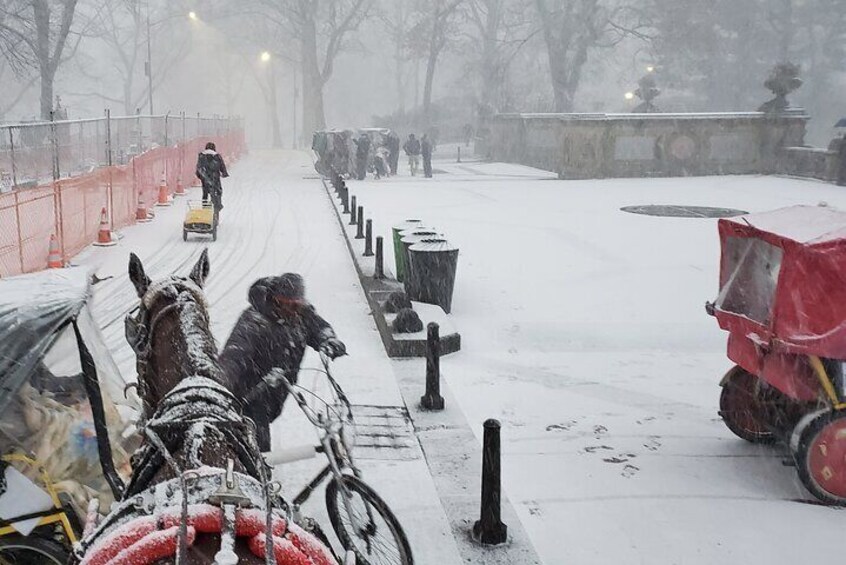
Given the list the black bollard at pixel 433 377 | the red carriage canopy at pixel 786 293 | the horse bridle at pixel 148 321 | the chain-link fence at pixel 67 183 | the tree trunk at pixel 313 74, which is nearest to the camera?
the horse bridle at pixel 148 321

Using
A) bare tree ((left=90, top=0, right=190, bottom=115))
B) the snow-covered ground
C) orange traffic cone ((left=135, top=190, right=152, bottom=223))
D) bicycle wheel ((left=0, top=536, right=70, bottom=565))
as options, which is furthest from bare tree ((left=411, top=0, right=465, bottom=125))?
bicycle wheel ((left=0, top=536, right=70, bottom=565))

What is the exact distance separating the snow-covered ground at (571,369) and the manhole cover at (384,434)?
175mm

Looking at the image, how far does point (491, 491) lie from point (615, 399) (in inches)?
132

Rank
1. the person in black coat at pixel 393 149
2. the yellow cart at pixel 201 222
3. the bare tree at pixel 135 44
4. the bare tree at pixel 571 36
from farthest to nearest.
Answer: the bare tree at pixel 135 44, the bare tree at pixel 571 36, the person in black coat at pixel 393 149, the yellow cart at pixel 201 222

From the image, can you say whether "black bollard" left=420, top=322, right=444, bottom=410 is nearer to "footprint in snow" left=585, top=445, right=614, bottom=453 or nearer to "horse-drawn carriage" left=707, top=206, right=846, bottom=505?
"footprint in snow" left=585, top=445, right=614, bottom=453

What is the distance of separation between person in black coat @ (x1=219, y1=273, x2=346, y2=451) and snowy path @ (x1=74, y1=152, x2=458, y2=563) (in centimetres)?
113

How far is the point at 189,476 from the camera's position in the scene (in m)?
2.22

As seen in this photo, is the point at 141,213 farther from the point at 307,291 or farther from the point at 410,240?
the point at 410,240

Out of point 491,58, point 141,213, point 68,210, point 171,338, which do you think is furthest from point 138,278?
point 491,58

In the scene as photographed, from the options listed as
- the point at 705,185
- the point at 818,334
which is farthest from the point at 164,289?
the point at 705,185

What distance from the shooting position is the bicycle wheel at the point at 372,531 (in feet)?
15.5

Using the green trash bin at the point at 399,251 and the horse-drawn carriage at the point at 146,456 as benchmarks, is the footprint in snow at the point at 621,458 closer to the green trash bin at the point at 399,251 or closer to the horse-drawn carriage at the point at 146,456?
the horse-drawn carriage at the point at 146,456

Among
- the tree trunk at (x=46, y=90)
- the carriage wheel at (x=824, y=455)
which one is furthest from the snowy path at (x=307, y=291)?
the tree trunk at (x=46, y=90)

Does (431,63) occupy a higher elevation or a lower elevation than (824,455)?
higher
